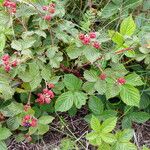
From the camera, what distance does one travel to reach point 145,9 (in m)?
2.09

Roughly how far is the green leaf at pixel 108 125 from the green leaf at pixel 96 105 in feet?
0.39

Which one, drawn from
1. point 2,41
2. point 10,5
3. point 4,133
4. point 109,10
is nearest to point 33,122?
point 4,133

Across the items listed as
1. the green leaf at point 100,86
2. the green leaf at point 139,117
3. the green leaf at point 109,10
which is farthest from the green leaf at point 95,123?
the green leaf at point 109,10

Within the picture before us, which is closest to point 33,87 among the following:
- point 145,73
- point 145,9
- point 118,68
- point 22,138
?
point 22,138

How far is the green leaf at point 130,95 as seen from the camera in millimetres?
1821

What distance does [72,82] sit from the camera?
1882mm

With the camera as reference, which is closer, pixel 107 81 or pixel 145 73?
pixel 107 81

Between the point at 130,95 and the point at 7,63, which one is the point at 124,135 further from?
the point at 7,63

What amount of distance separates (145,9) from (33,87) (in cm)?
67

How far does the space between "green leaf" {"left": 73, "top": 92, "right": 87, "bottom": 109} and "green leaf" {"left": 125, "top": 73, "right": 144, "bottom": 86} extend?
19cm

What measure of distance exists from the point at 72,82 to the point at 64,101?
0.09m

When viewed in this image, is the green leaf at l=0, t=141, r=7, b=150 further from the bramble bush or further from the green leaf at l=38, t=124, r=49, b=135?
the green leaf at l=38, t=124, r=49, b=135

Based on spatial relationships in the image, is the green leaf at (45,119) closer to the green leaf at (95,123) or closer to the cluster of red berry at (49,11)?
the green leaf at (95,123)

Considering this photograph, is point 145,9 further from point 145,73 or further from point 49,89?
point 49,89
